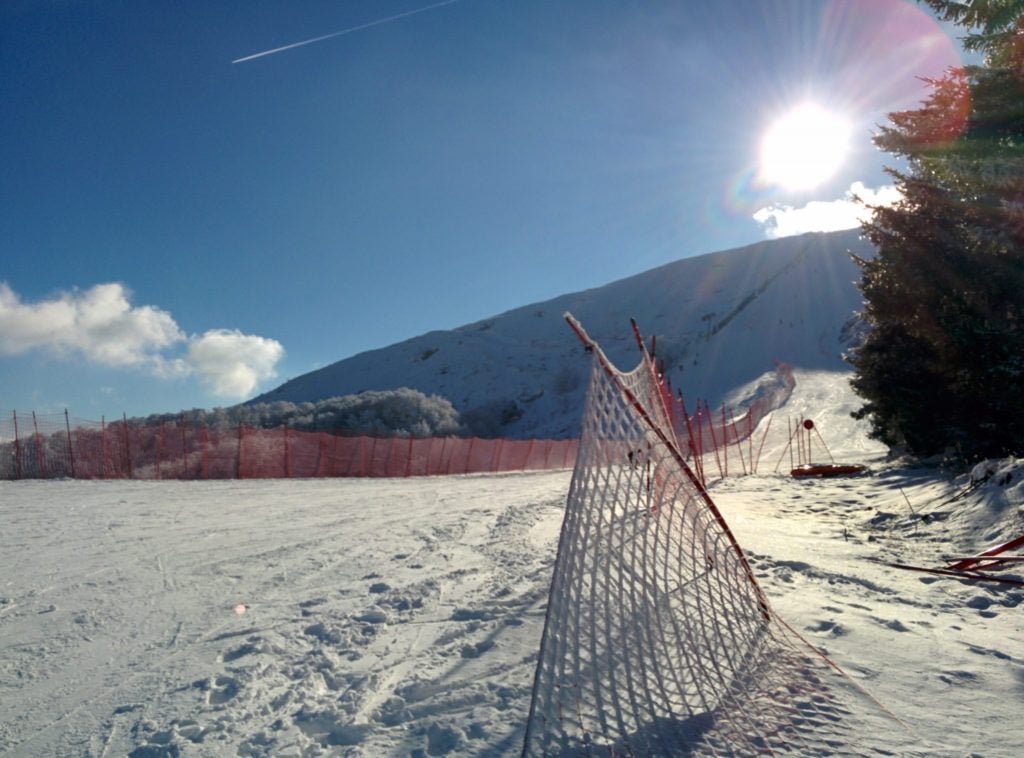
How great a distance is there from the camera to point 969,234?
12180 mm

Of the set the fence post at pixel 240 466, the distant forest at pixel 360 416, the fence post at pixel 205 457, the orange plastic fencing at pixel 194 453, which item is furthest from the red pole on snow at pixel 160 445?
the distant forest at pixel 360 416

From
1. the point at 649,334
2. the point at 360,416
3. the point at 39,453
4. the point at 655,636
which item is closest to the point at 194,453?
the point at 39,453

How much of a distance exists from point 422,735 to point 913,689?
108 inches

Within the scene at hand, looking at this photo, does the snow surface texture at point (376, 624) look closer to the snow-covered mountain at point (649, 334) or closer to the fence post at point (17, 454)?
the fence post at point (17, 454)

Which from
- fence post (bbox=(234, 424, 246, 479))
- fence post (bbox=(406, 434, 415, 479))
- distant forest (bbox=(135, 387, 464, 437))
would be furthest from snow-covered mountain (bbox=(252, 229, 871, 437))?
fence post (bbox=(234, 424, 246, 479))

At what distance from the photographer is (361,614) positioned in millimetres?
5477

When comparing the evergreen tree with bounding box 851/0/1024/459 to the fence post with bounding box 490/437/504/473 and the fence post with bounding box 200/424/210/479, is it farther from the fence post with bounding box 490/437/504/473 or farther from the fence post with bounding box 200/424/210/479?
the fence post with bounding box 200/424/210/479

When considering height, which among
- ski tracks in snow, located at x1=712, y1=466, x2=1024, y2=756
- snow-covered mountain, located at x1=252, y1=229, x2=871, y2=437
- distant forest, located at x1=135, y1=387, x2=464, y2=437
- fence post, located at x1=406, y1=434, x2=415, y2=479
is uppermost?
snow-covered mountain, located at x1=252, y1=229, x2=871, y2=437

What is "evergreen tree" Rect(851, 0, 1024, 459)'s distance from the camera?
10586mm

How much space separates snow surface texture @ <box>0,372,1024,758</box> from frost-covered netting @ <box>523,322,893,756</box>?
31cm

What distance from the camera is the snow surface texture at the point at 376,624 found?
139 inches

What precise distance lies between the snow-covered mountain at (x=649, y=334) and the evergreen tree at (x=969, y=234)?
128ft

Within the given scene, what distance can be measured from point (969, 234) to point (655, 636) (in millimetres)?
11697

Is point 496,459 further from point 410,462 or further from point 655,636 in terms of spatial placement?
point 655,636
